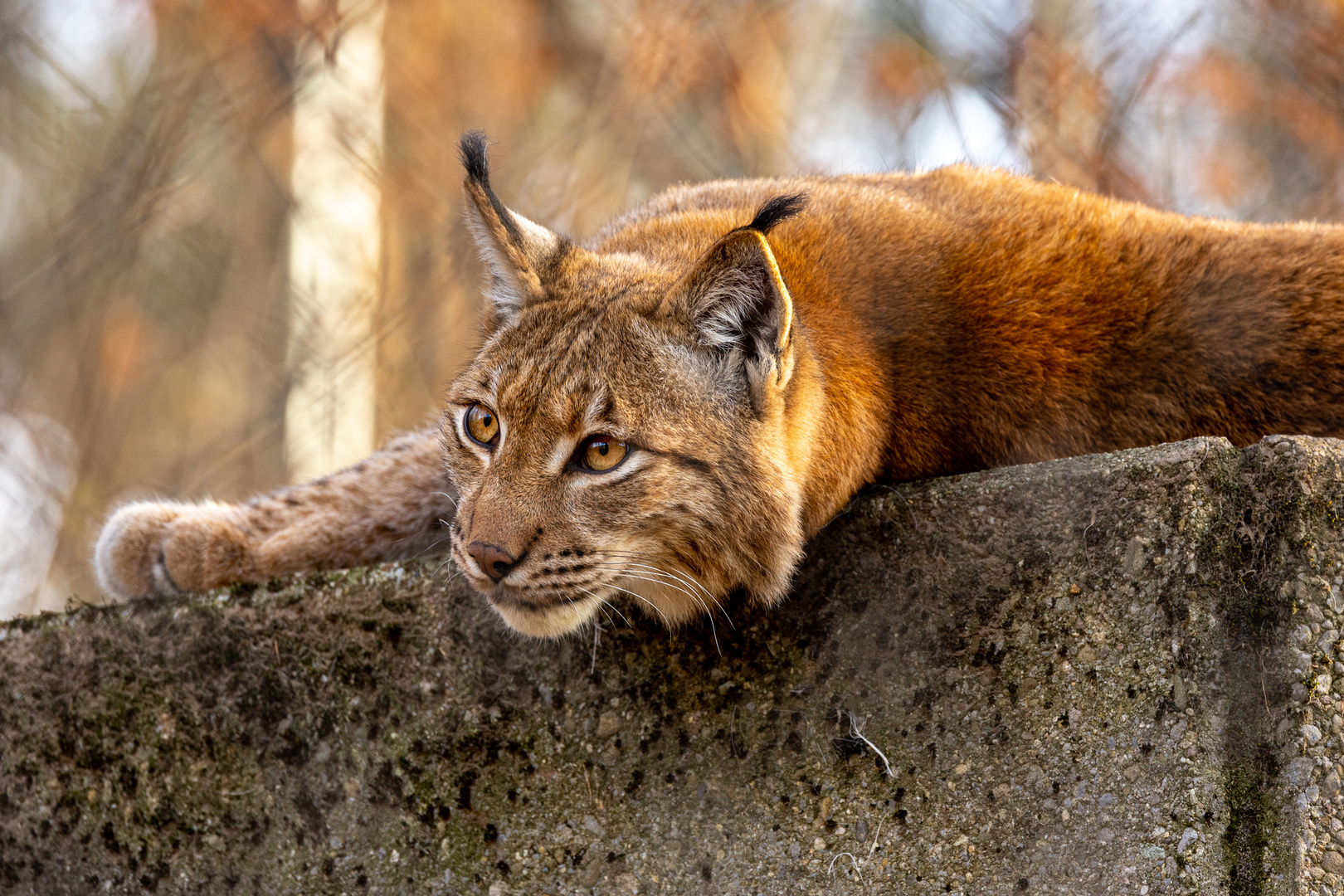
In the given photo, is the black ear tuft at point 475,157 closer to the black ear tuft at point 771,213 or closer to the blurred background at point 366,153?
the black ear tuft at point 771,213

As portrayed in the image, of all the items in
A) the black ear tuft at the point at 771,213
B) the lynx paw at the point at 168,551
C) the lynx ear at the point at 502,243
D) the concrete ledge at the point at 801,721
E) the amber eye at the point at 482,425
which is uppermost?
the lynx ear at the point at 502,243

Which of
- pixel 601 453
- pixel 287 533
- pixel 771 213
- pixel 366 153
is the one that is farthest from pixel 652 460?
pixel 366 153

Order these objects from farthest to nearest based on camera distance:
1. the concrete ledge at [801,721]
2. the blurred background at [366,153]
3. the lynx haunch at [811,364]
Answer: the blurred background at [366,153], the lynx haunch at [811,364], the concrete ledge at [801,721]

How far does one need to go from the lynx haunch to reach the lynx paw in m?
1.05

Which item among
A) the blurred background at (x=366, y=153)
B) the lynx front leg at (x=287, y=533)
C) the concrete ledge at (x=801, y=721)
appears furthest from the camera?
the blurred background at (x=366, y=153)

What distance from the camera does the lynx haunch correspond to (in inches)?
101

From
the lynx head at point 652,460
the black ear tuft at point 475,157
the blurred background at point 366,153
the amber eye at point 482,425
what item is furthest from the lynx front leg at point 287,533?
the blurred background at point 366,153

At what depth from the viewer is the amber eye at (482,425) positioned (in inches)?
110

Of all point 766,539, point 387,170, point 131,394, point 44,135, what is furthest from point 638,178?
point 766,539

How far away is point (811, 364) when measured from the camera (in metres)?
2.74

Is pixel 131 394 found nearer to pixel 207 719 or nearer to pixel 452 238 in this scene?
pixel 452 238

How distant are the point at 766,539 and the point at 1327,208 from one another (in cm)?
749

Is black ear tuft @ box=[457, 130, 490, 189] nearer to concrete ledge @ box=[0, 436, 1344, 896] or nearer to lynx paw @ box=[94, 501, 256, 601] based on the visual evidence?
concrete ledge @ box=[0, 436, 1344, 896]

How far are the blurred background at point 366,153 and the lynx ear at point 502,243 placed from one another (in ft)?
11.7
